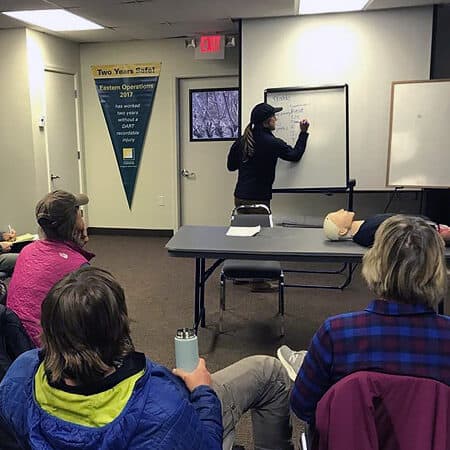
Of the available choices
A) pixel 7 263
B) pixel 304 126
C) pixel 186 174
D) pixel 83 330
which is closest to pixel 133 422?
pixel 83 330

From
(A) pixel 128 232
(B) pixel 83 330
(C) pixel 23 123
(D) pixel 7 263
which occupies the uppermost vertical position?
(C) pixel 23 123

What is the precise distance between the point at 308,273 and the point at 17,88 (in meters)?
3.60

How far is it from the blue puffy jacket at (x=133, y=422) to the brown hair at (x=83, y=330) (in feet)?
0.29

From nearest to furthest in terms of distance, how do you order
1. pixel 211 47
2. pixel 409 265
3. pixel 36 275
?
pixel 409 265 < pixel 36 275 < pixel 211 47

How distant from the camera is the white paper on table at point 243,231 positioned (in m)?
3.14

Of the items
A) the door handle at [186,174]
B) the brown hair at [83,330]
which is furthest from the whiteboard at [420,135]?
the brown hair at [83,330]

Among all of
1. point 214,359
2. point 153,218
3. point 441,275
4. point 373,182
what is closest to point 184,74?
point 153,218

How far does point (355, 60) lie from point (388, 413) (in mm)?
4171

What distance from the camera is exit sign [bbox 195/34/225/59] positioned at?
5.71 metres

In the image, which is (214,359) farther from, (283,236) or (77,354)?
(77,354)

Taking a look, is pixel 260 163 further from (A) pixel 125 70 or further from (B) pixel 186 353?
(B) pixel 186 353

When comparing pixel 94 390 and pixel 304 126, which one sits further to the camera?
pixel 304 126

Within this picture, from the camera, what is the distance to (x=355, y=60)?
4746 mm

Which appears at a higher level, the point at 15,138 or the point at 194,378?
the point at 15,138
